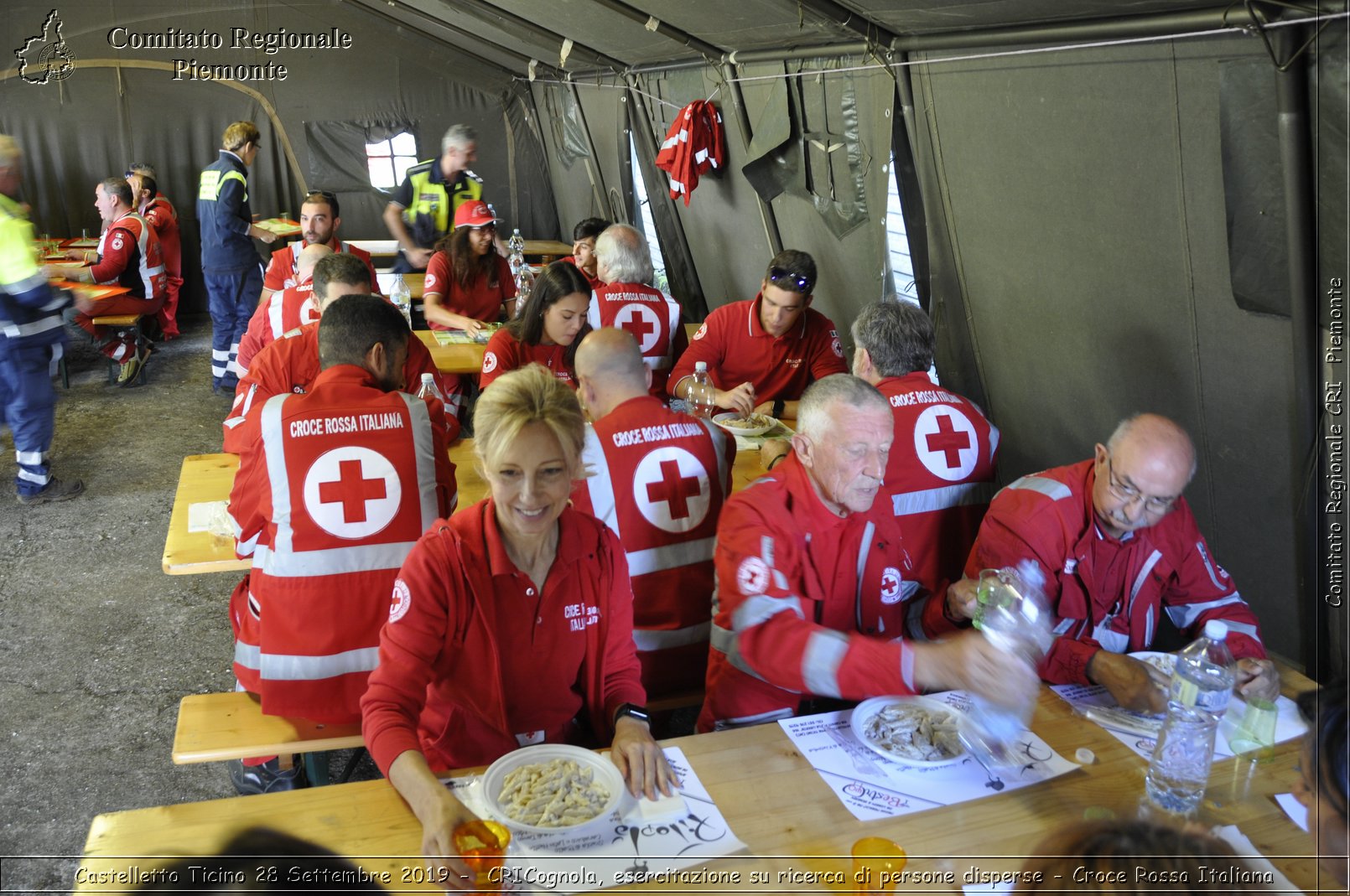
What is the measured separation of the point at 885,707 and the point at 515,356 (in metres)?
2.64

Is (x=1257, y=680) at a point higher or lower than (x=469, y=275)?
lower

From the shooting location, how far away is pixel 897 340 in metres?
3.25

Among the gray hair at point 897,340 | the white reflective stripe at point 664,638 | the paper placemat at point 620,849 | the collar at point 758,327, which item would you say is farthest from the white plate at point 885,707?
the collar at point 758,327

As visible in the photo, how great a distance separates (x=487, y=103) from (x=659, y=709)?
10.8 m

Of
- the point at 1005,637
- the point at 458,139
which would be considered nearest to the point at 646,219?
the point at 458,139

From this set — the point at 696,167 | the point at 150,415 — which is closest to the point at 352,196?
the point at 150,415

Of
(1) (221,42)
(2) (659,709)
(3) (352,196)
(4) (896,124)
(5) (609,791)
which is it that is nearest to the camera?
(5) (609,791)

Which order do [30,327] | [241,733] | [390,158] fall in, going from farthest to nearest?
1. [390,158]
2. [30,327]
3. [241,733]

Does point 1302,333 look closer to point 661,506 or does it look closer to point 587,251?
point 661,506

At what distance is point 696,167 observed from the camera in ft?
22.5

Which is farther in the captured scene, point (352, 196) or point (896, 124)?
point (352, 196)

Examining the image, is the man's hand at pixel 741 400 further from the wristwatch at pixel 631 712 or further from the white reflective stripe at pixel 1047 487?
the wristwatch at pixel 631 712

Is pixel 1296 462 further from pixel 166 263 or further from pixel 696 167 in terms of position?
pixel 166 263

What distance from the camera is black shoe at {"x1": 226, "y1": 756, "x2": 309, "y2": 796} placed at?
9.88 feet
